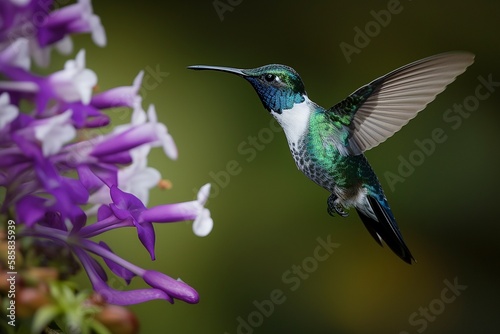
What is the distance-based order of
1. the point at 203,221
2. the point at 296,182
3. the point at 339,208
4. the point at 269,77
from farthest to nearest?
the point at 296,182 → the point at 339,208 → the point at 269,77 → the point at 203,221

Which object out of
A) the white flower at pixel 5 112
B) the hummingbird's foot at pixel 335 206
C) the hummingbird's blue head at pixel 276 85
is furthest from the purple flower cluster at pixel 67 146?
the hummingbird's foot at pixel 335 206

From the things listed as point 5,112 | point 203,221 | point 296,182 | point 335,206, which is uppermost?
point 5,112

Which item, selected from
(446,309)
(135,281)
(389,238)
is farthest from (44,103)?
(446,309)

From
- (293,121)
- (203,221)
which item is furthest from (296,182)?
(203,221)

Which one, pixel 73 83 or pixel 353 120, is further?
pixel 353 120

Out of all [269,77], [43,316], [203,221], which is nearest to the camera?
[43,316]

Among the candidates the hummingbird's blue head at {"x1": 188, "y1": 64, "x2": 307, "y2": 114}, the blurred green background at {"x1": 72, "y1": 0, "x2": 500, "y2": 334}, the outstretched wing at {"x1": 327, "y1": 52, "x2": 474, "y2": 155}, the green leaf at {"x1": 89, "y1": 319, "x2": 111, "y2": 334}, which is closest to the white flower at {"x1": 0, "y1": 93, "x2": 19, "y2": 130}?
the green leaf at {"x1": 89, "y1": 319, "x2": 111, "y2": 334}

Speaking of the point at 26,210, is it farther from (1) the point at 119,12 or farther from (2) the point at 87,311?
(1) the point at 119,12

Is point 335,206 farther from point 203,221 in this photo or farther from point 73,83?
point 73,83
